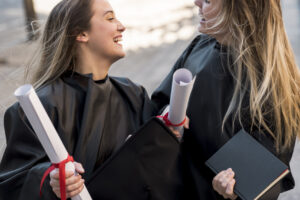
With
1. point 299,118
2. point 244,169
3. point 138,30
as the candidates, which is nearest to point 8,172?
point 244,169

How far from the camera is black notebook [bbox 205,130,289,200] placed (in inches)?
71.4

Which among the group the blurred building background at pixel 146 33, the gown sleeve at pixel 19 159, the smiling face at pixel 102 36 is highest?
the smiling face at pixel 102 36

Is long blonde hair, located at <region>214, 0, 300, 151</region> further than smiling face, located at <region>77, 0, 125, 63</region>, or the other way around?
smiling face, located at <region>77, 0, 125, 63</region>

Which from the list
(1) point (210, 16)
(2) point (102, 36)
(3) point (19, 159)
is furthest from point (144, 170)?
(1) point (210, 16)

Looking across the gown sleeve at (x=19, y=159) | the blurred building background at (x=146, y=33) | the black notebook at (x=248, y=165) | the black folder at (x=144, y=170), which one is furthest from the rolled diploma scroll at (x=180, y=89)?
the blurred building background at (x=146, y=33)

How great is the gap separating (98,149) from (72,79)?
1.08 ft

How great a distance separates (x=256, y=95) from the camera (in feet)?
6.40

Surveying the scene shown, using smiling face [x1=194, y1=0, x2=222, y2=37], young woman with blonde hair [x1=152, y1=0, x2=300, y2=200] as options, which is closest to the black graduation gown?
young woman with blonde hair [x1=152, y1=0, x2=300, y2=200]

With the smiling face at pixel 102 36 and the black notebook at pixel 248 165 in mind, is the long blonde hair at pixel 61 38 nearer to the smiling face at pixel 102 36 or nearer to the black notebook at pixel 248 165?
the smiling face at pixel 102 36

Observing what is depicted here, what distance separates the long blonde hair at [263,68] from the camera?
1.98 m

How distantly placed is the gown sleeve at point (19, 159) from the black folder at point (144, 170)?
0.24 meters

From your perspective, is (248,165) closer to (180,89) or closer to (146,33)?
(180,89)

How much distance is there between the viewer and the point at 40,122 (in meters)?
1.43

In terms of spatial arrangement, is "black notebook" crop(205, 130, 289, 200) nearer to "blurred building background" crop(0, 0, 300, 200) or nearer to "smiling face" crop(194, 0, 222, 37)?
"smiling face" crop(194, 0, 222, 37)
